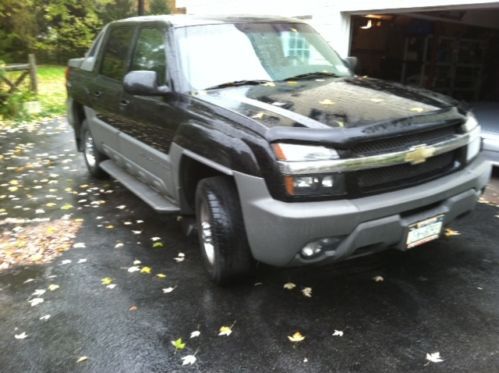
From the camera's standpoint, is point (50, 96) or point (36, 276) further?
point (50, 96)

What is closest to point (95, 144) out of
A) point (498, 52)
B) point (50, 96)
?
point (50, 96)

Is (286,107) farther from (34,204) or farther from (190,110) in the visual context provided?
(34,204)

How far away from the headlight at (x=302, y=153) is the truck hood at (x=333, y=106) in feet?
0.20

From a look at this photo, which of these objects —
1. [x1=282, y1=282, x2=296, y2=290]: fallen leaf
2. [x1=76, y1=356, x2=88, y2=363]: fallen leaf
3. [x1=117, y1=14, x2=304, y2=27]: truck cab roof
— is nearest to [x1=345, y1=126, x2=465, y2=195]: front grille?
[x1=282, y1=282, x2=296, y2=290]: fallen leaf

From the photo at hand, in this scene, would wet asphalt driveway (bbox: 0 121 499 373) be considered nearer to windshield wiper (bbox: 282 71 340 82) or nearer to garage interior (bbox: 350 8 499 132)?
windshield wiper (bbox: 282 71 340 82)

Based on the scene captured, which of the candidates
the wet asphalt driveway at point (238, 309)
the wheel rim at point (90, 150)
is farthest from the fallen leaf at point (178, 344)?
the wheel rim at point (90, 150)

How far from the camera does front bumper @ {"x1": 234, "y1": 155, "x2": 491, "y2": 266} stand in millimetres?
2754

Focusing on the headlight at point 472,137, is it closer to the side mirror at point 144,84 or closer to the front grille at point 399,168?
the front grille at point 399,168

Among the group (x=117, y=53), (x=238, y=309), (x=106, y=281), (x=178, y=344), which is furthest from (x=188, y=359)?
(x=117, y=53)

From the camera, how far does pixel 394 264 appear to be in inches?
153

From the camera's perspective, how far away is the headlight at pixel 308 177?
2.77m

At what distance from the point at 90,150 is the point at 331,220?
4.69 meters

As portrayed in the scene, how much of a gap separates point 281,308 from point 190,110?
1590 millimetres

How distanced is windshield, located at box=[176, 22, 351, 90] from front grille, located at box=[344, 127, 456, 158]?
1.34 meters
